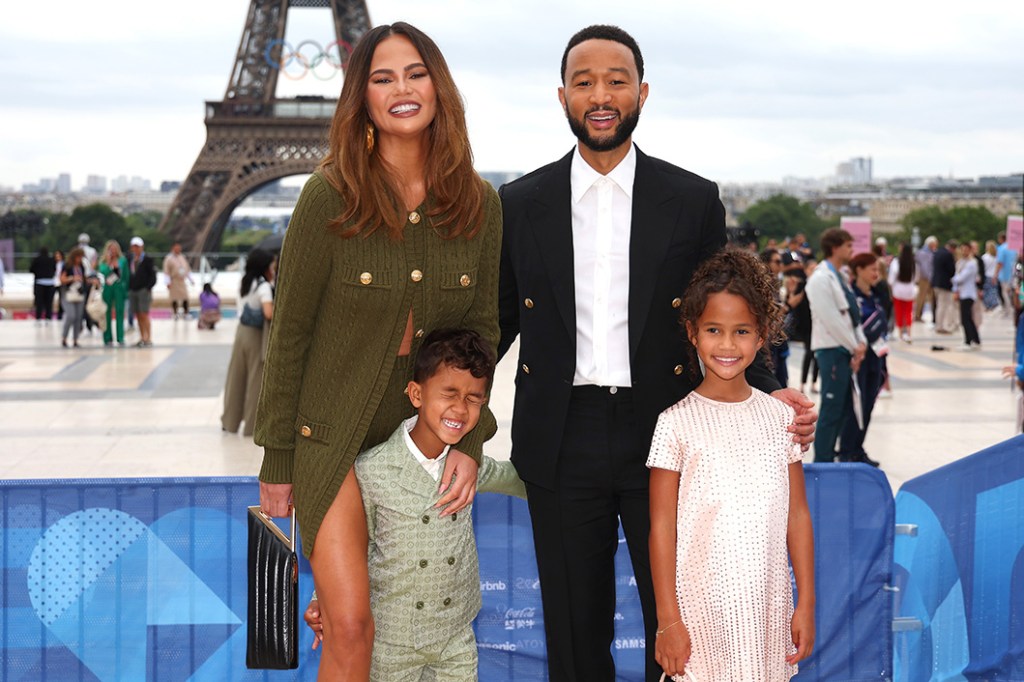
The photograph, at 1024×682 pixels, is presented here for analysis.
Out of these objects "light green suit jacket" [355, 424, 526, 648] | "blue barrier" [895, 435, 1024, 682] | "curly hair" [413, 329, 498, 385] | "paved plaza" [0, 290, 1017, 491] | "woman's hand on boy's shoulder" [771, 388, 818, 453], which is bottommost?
"paved plaza" [0, 290, 1017, 491]

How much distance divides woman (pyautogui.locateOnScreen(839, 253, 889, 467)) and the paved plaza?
1.04 feet

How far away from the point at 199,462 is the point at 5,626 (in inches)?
185

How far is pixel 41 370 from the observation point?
13.5m

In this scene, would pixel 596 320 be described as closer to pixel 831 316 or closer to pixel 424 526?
pixel 424 526

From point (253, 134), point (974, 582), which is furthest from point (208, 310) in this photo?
point (253, 134)

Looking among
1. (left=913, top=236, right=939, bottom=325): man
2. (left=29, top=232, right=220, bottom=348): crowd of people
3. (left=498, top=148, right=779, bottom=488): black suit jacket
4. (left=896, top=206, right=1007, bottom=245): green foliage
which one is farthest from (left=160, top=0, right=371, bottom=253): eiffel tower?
(left=498, top=148, right=779, bottom=488): black suit jacket

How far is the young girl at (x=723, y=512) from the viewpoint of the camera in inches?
108

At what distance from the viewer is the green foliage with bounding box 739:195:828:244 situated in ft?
217

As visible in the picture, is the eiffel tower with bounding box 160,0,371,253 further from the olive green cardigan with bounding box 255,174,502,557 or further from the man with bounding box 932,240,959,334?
the olive green cardigan with bounding box 255,174,502,557

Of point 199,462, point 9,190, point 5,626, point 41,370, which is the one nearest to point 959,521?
point 5,626

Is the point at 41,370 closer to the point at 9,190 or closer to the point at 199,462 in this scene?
the point at 199,462

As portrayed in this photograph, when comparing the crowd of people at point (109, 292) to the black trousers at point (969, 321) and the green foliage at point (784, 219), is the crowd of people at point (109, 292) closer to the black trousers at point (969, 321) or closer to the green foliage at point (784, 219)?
the black trousers at point (969, 321)

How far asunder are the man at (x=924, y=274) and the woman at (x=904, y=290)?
290 centimetres

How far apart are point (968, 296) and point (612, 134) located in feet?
A: 47.7
